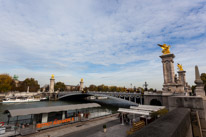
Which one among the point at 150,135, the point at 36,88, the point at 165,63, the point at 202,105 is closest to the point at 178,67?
the point at 165,63

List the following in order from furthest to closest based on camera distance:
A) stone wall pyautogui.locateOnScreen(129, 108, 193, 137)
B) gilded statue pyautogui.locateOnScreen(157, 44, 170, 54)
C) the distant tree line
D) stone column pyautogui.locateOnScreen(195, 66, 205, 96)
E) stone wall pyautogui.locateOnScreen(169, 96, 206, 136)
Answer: the distant tree line, gilded statue pyautogui.locateOnScreen(157, 44, 170, 54), stone column pyautogui.locateOnScreen(195, 66, 205, 96), stone wall pyautogui.locateOnScreen(169, 96, 206, 136), stone wall pyautogui.locateOnScreen(129, 108, 193, 137)

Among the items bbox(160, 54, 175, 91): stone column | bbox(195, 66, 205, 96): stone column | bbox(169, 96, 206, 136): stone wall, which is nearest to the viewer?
bbox(169, 96, 206, 136): stone wall

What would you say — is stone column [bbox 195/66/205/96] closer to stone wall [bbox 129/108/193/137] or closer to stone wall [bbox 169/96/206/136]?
stone wall [bbox 169/96/206/136]

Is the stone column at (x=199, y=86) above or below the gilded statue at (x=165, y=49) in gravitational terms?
below

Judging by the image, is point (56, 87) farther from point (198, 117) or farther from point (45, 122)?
point (198, 117)

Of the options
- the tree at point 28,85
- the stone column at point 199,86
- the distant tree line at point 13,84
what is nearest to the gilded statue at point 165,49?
the stone column at point 199,86

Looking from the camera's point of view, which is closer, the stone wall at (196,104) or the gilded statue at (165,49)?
the stone wall at (196,104)

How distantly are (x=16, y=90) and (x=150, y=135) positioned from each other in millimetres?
116339

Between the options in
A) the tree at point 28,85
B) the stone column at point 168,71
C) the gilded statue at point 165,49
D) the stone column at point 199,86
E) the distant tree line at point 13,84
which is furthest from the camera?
the tree at point 28,85

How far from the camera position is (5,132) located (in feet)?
36.4

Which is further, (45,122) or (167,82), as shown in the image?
(167,82)

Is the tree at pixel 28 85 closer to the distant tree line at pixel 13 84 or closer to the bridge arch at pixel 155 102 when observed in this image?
the distant tree line at pixel 13 84

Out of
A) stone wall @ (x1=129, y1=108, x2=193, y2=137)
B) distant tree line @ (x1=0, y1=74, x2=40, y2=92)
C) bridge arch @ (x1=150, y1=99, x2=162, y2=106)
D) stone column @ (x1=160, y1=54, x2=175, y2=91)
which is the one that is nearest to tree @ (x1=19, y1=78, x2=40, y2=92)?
distant tree line @ (x1=0, y1=74, x2=40, y2=92)

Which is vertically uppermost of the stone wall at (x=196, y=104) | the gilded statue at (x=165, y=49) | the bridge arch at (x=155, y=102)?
the gilded statue at (x=165, y=49)
